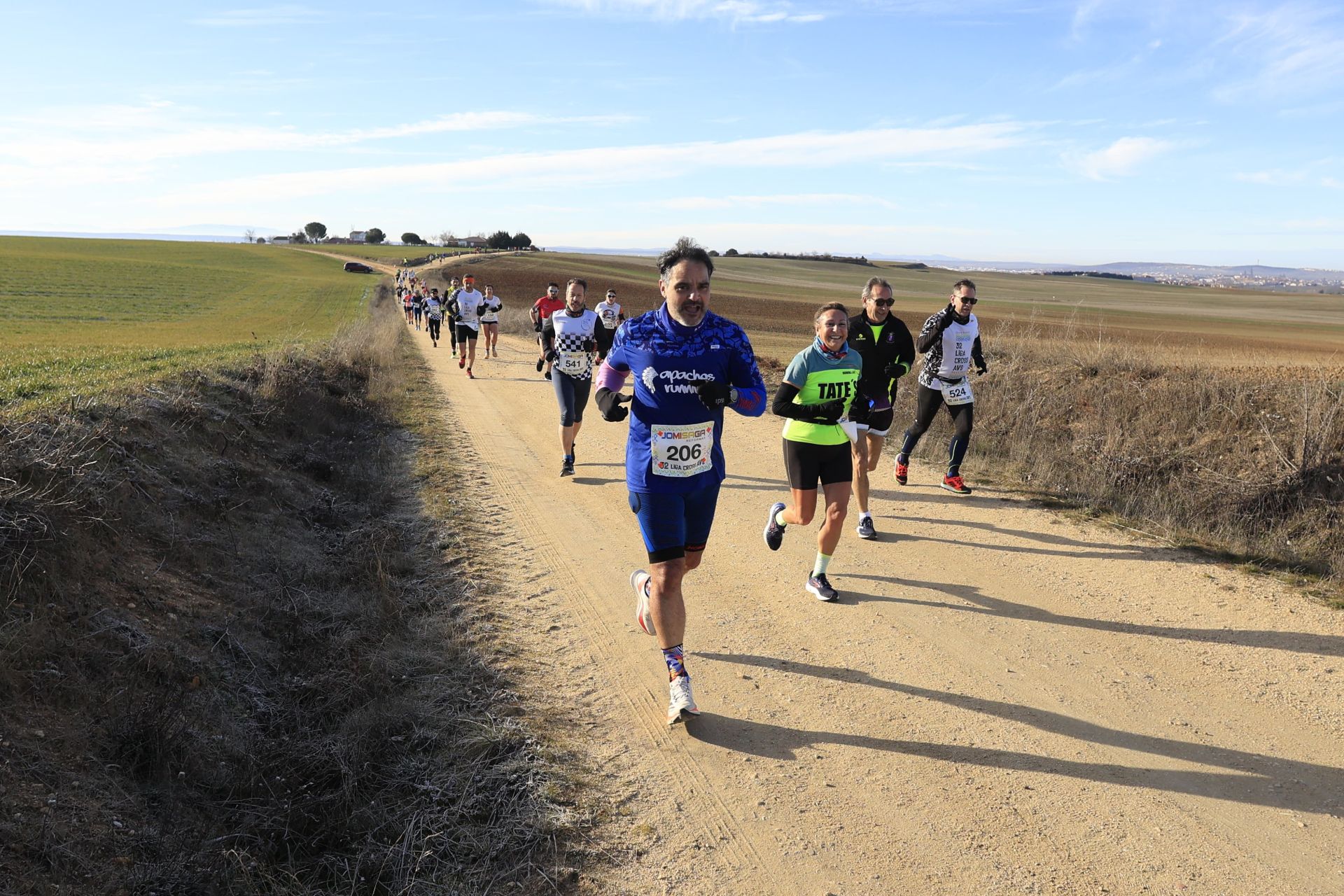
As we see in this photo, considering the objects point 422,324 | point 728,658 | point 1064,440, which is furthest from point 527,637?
point 422,324

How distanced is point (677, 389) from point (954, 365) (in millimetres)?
5179

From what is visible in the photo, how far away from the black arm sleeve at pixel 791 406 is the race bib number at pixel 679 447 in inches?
56.3

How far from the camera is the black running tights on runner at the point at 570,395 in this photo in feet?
32.2

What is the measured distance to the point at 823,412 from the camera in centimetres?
567

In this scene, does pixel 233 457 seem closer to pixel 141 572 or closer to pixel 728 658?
pixel 141 572

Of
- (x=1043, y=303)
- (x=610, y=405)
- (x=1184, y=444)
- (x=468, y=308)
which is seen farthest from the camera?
(x=1043, y=303)

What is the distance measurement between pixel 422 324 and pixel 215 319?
803cm

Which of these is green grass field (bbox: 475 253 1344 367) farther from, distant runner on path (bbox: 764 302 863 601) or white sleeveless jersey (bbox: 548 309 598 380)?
distant runner on path (bbox: 764 302 863 601)

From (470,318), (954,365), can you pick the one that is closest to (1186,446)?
(954,365)

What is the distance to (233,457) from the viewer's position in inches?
329

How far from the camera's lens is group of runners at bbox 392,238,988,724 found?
4.29 metres

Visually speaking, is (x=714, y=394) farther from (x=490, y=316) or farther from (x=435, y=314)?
(x=435, y=314)

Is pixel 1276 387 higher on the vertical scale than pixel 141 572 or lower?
higher

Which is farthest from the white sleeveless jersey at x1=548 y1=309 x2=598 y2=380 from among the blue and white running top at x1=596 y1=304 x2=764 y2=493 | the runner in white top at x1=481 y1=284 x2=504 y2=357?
the runner in white top at x1=481 y1=284 x2=504 y2=357
